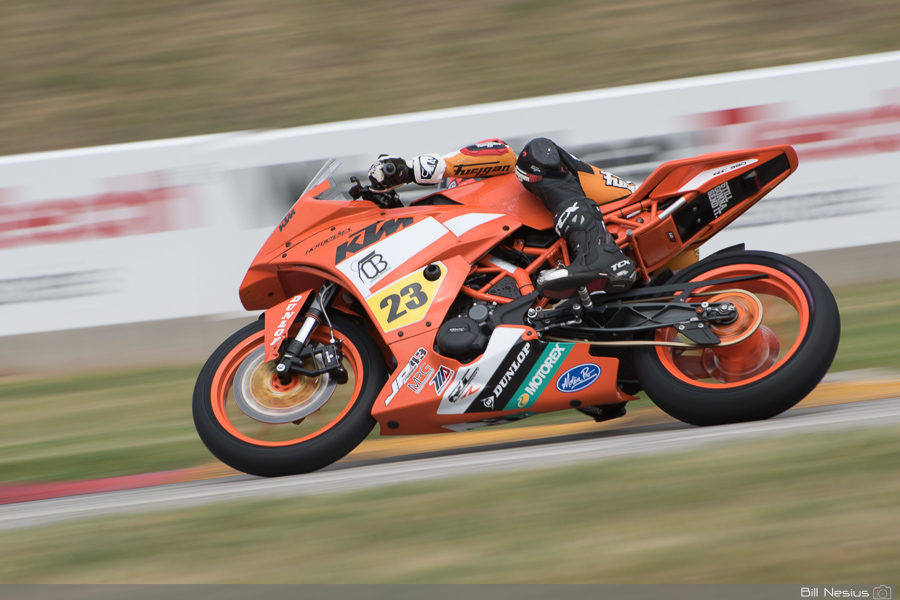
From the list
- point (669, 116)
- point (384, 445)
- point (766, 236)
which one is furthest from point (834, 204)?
point (384, 445)

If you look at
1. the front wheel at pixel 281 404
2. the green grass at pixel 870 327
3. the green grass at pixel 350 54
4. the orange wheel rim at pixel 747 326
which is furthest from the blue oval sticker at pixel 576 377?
the green grass at pixel 350 54

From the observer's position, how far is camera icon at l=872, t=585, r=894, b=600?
7.16 feet

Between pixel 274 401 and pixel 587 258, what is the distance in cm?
163

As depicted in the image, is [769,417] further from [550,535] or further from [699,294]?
[550,535]

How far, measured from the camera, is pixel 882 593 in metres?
2.20

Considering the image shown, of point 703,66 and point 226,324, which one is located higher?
point 703,66

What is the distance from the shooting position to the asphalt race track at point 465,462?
3512mm

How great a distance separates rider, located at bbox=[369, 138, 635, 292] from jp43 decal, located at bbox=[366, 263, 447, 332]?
0.52 metres

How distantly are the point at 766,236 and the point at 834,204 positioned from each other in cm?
55

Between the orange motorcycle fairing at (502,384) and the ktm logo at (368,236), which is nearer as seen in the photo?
the orange motorcycle fairing at (502,384)

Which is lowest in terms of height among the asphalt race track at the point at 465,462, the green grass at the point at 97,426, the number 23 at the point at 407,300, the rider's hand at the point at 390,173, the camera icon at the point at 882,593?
the green grass at the point at 97,426

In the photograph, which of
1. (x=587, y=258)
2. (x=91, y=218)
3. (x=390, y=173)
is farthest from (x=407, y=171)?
(x=91, y=218)

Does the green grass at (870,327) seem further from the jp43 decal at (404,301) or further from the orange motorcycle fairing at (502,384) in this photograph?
the jp43 decal at (404,301)

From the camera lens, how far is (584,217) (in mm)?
4113
